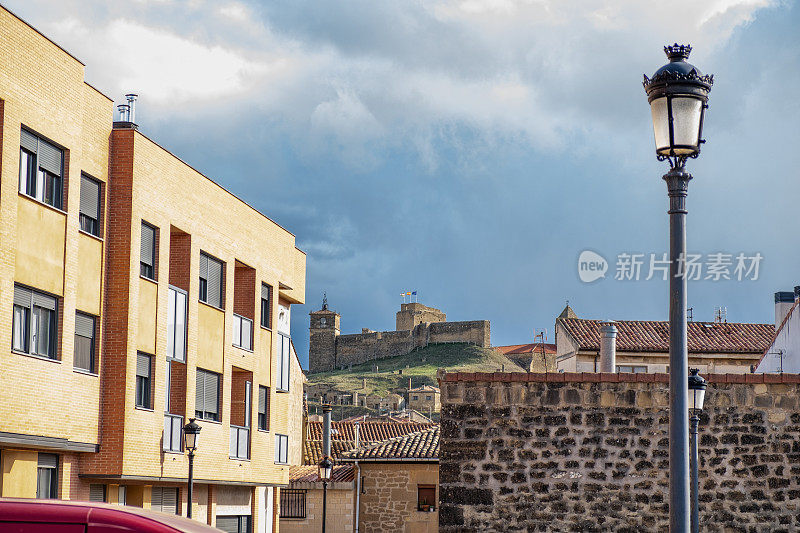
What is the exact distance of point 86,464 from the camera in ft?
76.8

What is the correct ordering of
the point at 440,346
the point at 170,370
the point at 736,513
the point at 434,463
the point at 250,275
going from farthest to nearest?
the point at 440,346 → the point at 434,463 → the point at 250,275 → the point at 170,370 → the point at 736,513

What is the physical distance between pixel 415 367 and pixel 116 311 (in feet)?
388

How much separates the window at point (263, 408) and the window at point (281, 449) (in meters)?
1.11

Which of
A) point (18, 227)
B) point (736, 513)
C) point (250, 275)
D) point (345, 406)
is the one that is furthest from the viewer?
point (345, 406)

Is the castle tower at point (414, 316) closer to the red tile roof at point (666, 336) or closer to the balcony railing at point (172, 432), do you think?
the red tile roof at point (666, 336)

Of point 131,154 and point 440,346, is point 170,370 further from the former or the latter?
point 440,346

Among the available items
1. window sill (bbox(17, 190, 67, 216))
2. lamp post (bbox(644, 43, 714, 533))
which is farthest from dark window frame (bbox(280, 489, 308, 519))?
lamp post (bbox(644, 43, 714, 533))

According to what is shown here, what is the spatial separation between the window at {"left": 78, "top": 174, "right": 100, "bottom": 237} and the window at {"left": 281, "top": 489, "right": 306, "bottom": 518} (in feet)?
74.0

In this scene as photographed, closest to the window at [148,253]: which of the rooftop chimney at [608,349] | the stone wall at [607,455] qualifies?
the rooftop chimney at [608,349]

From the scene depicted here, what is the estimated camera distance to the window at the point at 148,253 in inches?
1011

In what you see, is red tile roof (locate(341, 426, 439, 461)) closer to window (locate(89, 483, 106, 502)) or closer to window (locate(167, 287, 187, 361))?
window (locate(167, 287, 187, 361))

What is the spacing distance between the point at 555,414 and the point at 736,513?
2558mm

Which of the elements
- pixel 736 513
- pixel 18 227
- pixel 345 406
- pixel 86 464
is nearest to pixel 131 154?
pixel 18 227

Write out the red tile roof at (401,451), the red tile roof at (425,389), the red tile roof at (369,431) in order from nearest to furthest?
the red tile roof at (401,451)
the red tile roof at (369,431)
the red tile roof at (425,389)
